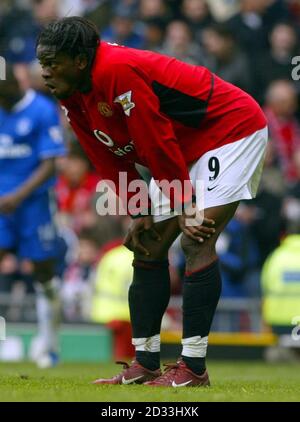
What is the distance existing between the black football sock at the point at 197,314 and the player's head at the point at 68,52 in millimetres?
1192

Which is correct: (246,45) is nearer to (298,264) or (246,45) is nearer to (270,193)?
(270,193)

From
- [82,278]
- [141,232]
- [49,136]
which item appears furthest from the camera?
[82,278]

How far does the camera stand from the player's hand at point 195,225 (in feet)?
20.1

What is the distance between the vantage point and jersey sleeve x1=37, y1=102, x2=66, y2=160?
1027cm

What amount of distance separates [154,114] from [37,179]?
4.27 metres

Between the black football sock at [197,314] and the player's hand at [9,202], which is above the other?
the black football sock at [197,314]

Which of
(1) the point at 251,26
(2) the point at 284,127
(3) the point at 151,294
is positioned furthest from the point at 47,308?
(1) the point at 251,26

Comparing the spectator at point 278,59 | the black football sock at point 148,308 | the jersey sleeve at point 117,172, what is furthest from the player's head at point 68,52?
the spectator at point 278,59

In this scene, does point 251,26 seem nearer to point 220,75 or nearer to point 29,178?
point 220,75

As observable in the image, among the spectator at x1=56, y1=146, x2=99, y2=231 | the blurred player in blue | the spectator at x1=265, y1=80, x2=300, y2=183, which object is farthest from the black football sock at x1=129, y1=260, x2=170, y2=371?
the spectator at x1=56, y1=146, x2=99, y2=231

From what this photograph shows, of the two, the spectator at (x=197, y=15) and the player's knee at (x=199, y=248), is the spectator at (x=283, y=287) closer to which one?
the spectator at (x=197, y=15)

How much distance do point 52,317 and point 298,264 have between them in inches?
106

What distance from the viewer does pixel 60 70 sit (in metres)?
6.11
